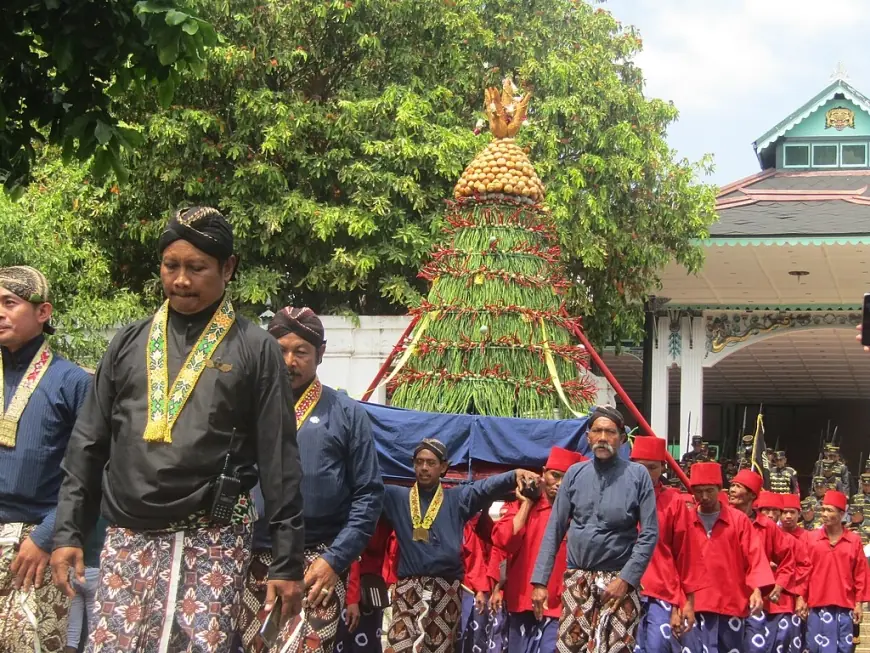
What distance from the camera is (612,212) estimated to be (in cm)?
1906

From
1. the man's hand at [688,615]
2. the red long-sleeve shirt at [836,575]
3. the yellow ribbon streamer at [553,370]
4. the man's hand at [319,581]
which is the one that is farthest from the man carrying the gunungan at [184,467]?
the red long-sleeve shirt at [836,575]

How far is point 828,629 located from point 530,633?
4129 mm

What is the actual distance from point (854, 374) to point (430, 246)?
1553 centimetres

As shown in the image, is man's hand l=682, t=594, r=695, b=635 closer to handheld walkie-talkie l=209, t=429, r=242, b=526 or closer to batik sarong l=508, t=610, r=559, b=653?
batik sarong l=508, t=610, r=559, b=653

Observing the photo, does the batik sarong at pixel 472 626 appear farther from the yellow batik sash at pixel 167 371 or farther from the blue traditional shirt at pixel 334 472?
the yellow batik sash at pixel 167 371

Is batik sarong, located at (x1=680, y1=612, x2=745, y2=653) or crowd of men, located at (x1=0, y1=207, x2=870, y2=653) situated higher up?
crowd of men, located at (x1=0, y1=207, x2=870, y2=653)

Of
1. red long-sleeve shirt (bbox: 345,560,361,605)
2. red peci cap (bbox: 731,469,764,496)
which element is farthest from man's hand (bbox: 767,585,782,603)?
red long-sleeve shirt (bbox: 345,560,361,605)

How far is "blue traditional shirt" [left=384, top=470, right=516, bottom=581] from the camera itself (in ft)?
28.3

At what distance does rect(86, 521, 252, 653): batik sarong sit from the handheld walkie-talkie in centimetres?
6

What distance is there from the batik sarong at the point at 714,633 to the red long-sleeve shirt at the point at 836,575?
7.29ft

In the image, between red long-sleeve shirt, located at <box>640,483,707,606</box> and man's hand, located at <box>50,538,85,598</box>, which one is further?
red long-sleeve shirt, located at <box>640,483,707,606</box>

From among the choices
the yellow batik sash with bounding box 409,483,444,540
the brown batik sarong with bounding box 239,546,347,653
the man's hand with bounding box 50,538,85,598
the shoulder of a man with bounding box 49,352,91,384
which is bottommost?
the brown batik sarong with bounding box 239,546,347,653

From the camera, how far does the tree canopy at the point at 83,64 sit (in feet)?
18.4

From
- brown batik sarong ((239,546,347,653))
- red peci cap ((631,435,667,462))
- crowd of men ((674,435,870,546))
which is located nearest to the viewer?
brown batik sarong ((239,546,347,653))
